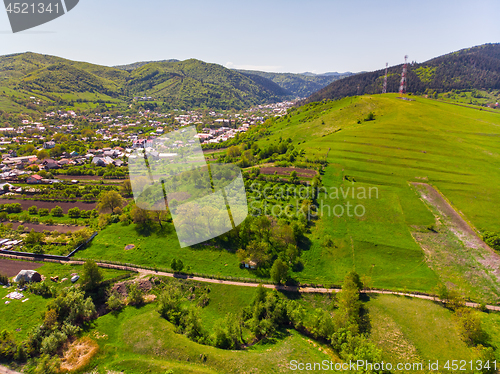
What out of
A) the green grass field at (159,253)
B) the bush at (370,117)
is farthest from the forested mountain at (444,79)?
the green grass field at (159,253)

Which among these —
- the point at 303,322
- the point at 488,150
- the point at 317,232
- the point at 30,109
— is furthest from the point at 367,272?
the point at 30,109

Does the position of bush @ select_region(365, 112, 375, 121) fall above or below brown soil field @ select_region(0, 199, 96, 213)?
above

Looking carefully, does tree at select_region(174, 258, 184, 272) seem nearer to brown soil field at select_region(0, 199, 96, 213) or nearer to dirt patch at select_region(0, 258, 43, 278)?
dirt patch at select_region(0, 258, 43, 278)

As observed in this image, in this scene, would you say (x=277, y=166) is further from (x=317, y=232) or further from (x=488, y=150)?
(x=488, y=150)

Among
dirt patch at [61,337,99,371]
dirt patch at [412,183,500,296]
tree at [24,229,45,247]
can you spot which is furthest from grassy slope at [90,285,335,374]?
dirt patch at [412,183,500,296]

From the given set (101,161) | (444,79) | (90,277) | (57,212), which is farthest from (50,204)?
(444,79)
